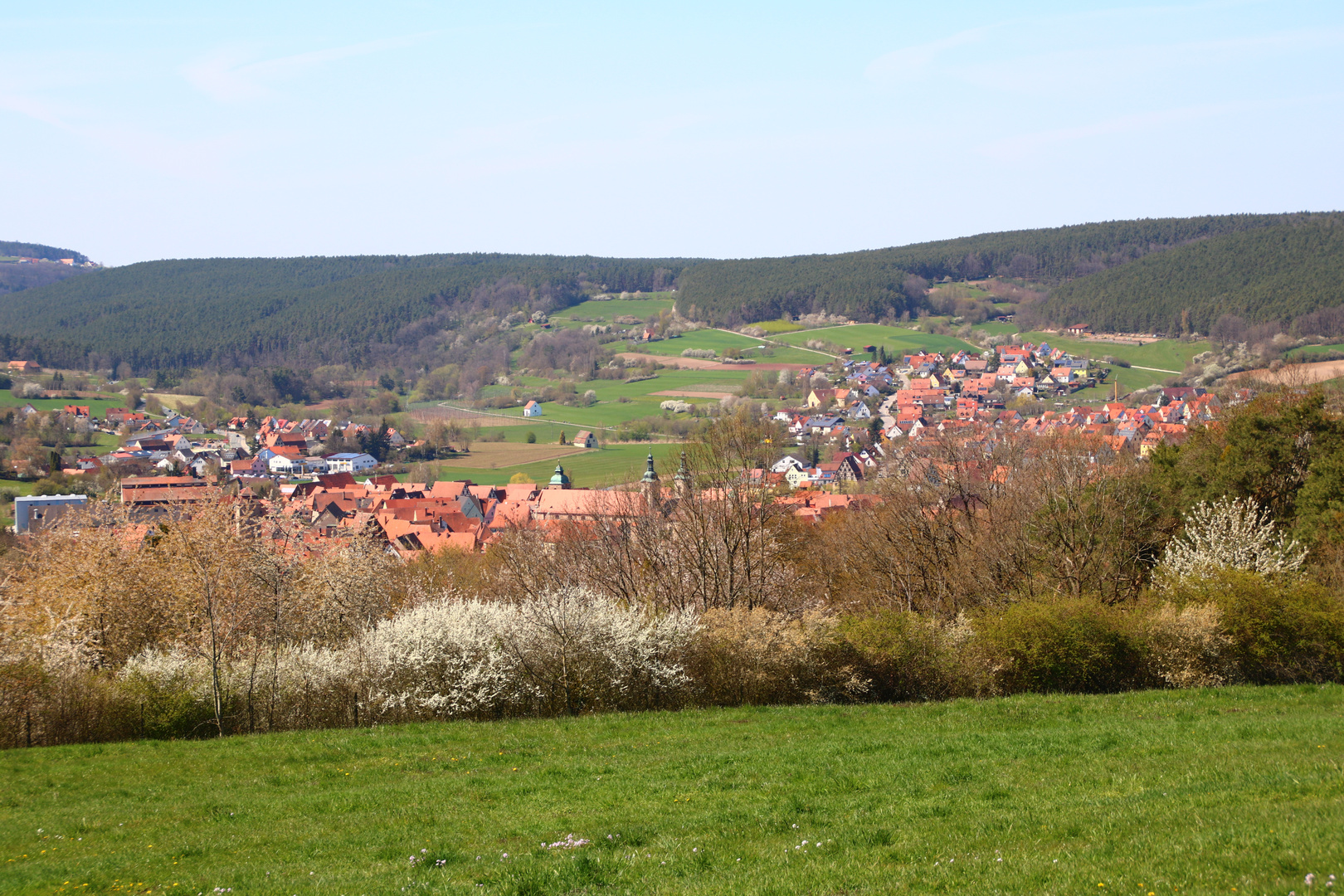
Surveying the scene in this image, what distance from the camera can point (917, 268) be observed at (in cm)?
17050

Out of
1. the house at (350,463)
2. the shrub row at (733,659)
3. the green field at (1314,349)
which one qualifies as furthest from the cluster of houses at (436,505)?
the green field at (1314,349)

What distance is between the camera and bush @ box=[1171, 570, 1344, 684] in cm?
1784

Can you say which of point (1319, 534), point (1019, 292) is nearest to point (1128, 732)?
point (1319, 534)

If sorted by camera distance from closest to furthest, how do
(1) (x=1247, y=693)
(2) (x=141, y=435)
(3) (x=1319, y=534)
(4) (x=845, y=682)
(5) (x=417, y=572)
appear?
1. (1) (x=1247, y=693)
2. (4) (x=845, y=682)
3. (3) (x=1319, y=534)
4. (5) (x=417, y=572)
5. (2) (x=141, y=435)

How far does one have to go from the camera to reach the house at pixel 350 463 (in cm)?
10025

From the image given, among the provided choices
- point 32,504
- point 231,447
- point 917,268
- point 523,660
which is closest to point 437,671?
point 523,660

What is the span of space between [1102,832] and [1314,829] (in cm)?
134

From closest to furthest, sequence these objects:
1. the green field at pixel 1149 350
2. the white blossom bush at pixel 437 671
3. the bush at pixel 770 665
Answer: the white blossom bush at pixel 437 671
the bush at pixel 770 665
the green field at pixel 1149 350

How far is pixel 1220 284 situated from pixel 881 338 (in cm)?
4393

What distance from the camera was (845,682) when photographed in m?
17.7

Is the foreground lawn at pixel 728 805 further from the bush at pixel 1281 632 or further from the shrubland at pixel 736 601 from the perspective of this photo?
the bush at pixel 1281 632

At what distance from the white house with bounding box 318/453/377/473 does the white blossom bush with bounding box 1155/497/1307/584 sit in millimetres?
87166

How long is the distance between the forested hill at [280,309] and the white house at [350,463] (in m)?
61.2

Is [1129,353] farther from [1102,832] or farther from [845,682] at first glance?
[1102,832]
